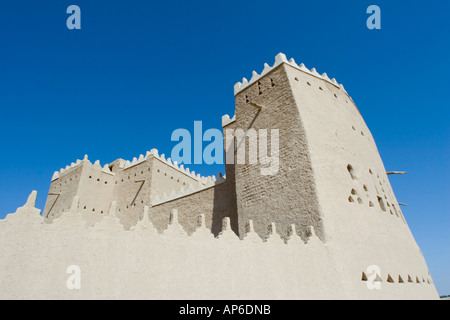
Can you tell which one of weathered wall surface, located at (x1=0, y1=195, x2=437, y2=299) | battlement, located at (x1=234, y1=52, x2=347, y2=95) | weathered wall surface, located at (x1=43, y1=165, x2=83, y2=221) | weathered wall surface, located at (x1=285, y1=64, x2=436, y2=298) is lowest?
weathered wall surface, located at (x1=0, y1=195, x2=437, y2=299)

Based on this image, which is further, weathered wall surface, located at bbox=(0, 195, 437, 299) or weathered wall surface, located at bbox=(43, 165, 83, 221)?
weathered wall surface, located at bbox=(43, 165, 83, 221)

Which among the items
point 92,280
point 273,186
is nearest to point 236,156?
point 273,186

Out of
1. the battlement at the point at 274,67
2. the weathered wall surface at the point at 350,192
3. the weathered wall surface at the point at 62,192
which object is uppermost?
the battlement at the point at 274,67

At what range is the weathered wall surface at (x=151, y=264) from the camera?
371 cm

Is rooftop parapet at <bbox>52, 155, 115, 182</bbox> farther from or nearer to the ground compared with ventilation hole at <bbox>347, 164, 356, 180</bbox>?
farther from the ground

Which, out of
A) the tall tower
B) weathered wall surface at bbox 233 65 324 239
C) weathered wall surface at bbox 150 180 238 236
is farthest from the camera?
weathered wall surface at bbox 150 180 238 236

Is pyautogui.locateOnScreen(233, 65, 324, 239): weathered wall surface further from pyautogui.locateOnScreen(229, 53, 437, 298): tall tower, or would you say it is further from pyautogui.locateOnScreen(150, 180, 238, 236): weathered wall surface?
pyautogui.locateOnScreen(150, 180, 238, 236): weathered wall surface

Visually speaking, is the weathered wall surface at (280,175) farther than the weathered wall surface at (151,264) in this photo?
Yes

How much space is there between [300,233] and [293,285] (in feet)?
5.04

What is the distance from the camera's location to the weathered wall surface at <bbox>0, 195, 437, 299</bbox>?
3.71 meters

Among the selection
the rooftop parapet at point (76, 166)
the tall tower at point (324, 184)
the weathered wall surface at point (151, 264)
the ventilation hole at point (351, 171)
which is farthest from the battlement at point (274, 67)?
the rooftop parapet at point (76, 166)

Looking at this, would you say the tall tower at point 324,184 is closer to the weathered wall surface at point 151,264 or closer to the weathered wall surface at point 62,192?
the weathered wall surface at point 151,264

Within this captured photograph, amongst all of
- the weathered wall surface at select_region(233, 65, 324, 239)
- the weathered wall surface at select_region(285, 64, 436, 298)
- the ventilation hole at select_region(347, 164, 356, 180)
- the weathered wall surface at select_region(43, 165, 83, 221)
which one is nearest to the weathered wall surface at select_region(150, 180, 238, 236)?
the weathered wall surface at select_region(233, 65, 324, 239)
